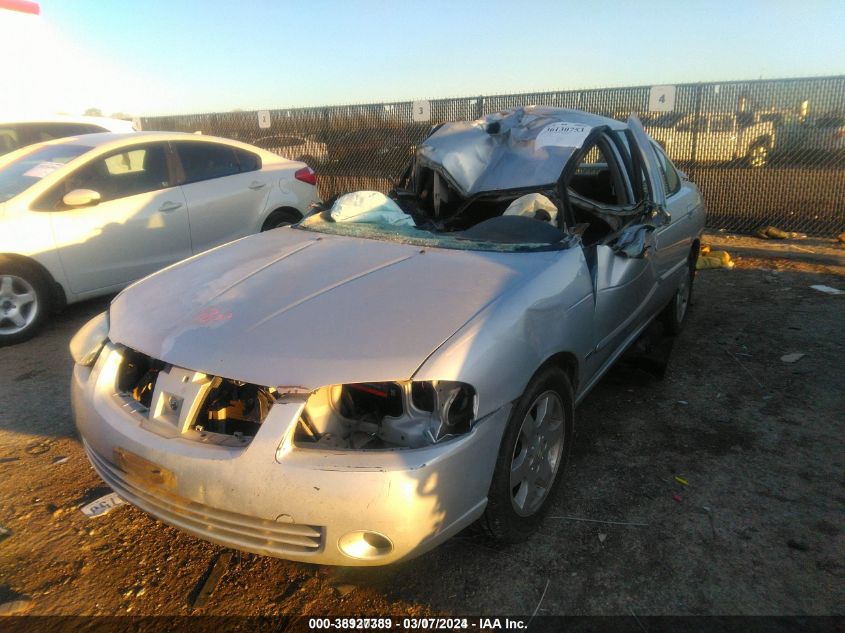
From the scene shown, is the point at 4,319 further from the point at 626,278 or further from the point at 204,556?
the point at 626,278

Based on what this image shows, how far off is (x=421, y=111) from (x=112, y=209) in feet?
21.4

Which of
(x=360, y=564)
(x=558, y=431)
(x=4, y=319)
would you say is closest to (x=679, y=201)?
(x=558, y=431)

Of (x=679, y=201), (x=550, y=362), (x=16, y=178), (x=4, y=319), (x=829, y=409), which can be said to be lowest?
(x=829, y=409)

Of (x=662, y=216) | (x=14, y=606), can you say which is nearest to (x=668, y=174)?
(x=662, y=216)

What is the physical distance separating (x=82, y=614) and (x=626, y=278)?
2.88m

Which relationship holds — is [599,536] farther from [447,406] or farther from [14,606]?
[14,606]

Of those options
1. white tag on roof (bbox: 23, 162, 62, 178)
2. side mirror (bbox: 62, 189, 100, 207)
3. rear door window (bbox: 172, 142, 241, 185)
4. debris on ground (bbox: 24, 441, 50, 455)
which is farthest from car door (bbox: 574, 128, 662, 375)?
white tag on roof (bbox: 23, 162, 62, 178)

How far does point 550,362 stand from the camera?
249 cm

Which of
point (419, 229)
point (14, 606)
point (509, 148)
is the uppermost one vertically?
point (509, 148)

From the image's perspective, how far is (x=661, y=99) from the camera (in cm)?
916

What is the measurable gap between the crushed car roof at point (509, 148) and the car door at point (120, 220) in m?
2.78

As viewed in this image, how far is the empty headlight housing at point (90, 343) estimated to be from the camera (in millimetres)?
2553

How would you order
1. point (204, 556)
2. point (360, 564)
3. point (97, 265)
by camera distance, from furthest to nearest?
point (97, 265)
point (204, 556)
point (360, 564)

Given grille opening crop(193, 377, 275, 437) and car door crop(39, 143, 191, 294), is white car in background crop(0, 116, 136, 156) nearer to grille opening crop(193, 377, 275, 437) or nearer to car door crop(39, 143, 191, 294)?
car door crop(39, 143, 191, 294)
